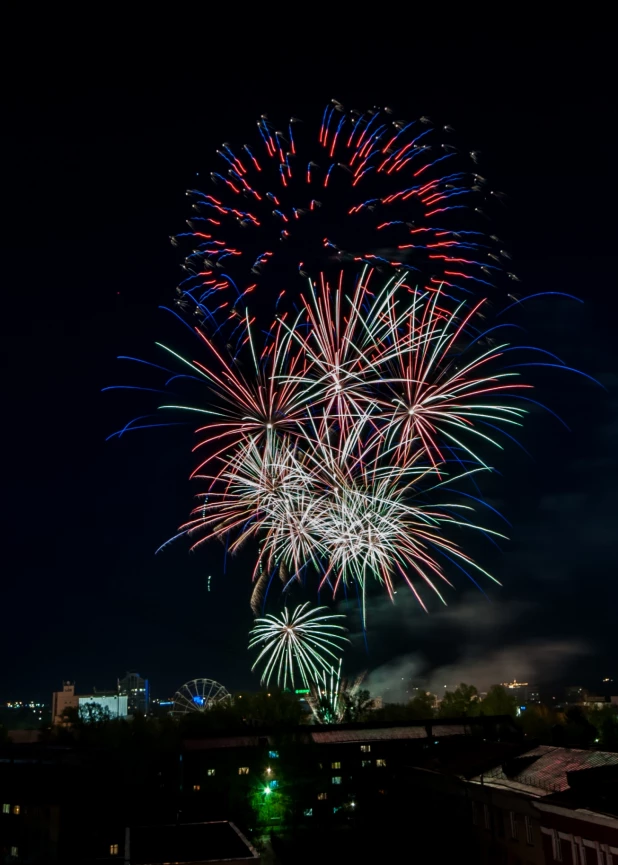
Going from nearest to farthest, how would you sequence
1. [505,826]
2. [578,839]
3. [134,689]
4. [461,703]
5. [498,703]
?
[578,839]
[505,826]
[498,703]
[461,703]
[134,689]

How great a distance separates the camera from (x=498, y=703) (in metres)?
80.2

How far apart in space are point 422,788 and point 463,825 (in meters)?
4.92

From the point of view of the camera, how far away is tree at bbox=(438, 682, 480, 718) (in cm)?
8025

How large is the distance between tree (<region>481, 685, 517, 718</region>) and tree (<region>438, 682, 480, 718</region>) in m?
1.19

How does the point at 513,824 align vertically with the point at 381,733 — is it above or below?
below

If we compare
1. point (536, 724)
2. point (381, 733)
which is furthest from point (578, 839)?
point (536, 724)

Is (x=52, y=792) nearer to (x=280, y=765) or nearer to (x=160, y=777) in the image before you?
(x=160, y=777)

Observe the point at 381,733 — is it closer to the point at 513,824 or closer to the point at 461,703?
the point at 513,824

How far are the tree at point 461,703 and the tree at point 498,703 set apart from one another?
119 cm

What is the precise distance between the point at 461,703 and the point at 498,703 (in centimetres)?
386

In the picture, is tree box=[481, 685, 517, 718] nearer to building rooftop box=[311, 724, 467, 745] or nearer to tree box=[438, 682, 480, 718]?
tree box=[438, 682, 480, 718]

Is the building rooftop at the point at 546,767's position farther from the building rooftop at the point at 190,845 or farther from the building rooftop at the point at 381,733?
the building rooftop at the point at 381,733

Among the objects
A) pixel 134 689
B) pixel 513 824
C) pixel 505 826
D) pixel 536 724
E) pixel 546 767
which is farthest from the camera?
pixel 134 689

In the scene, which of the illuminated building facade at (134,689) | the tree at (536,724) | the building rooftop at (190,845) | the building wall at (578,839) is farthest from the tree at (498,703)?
the illuminated building facade at (134,689)
